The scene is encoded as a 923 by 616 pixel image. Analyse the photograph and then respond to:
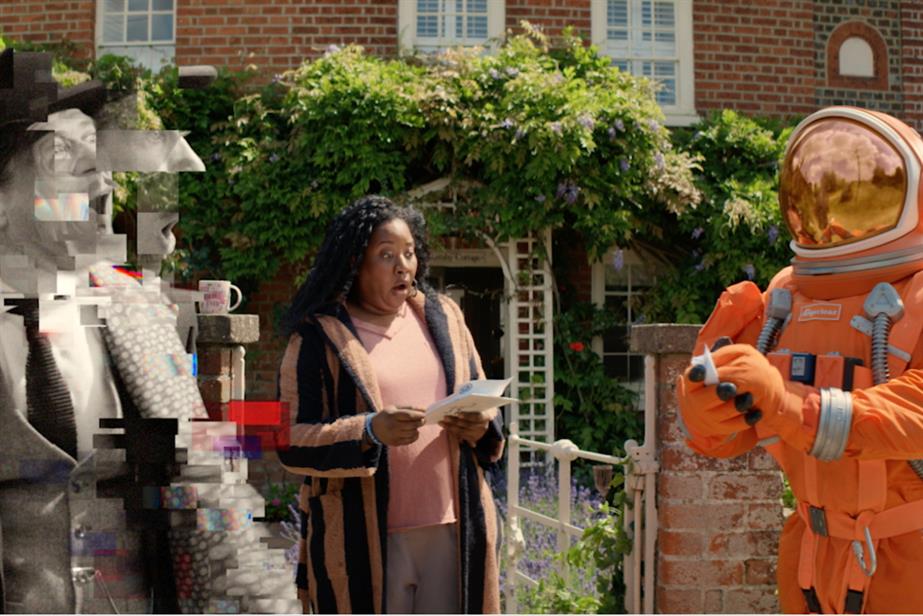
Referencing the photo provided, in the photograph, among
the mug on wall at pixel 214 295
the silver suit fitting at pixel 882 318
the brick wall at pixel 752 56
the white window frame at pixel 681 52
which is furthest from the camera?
the brick wall at pixel 752 56

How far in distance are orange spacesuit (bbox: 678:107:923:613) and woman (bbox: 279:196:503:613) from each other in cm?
61

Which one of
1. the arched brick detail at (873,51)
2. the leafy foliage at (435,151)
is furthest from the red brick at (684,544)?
the arched brick detail at (873,51)

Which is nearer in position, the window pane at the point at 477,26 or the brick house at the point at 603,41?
the brick house at the point at 603,41

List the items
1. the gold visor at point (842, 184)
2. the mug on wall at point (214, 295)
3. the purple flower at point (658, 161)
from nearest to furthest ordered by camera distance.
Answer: the gold visor at point (842, 184) < the mug on wall at point (214, 295) < the purple flower at point (658, 161)

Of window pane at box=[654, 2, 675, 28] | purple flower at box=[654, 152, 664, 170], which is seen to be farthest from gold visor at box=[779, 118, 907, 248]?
window pane at box=[654, 2, 675, 28]

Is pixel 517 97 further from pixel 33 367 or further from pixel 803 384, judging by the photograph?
pixel 33 367

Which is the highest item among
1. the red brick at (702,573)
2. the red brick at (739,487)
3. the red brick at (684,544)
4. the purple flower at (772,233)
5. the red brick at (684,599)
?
the purple flower at (772,233)

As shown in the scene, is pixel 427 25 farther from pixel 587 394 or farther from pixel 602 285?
pixel 587 394

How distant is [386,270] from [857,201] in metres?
1.15

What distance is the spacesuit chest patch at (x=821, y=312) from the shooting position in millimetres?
2162

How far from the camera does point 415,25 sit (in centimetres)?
846

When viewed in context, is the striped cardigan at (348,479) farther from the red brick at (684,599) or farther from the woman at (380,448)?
the red brick at (684,599)

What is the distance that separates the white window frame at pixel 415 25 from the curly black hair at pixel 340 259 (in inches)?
236

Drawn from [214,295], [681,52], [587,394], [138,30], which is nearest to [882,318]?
[214,295]
